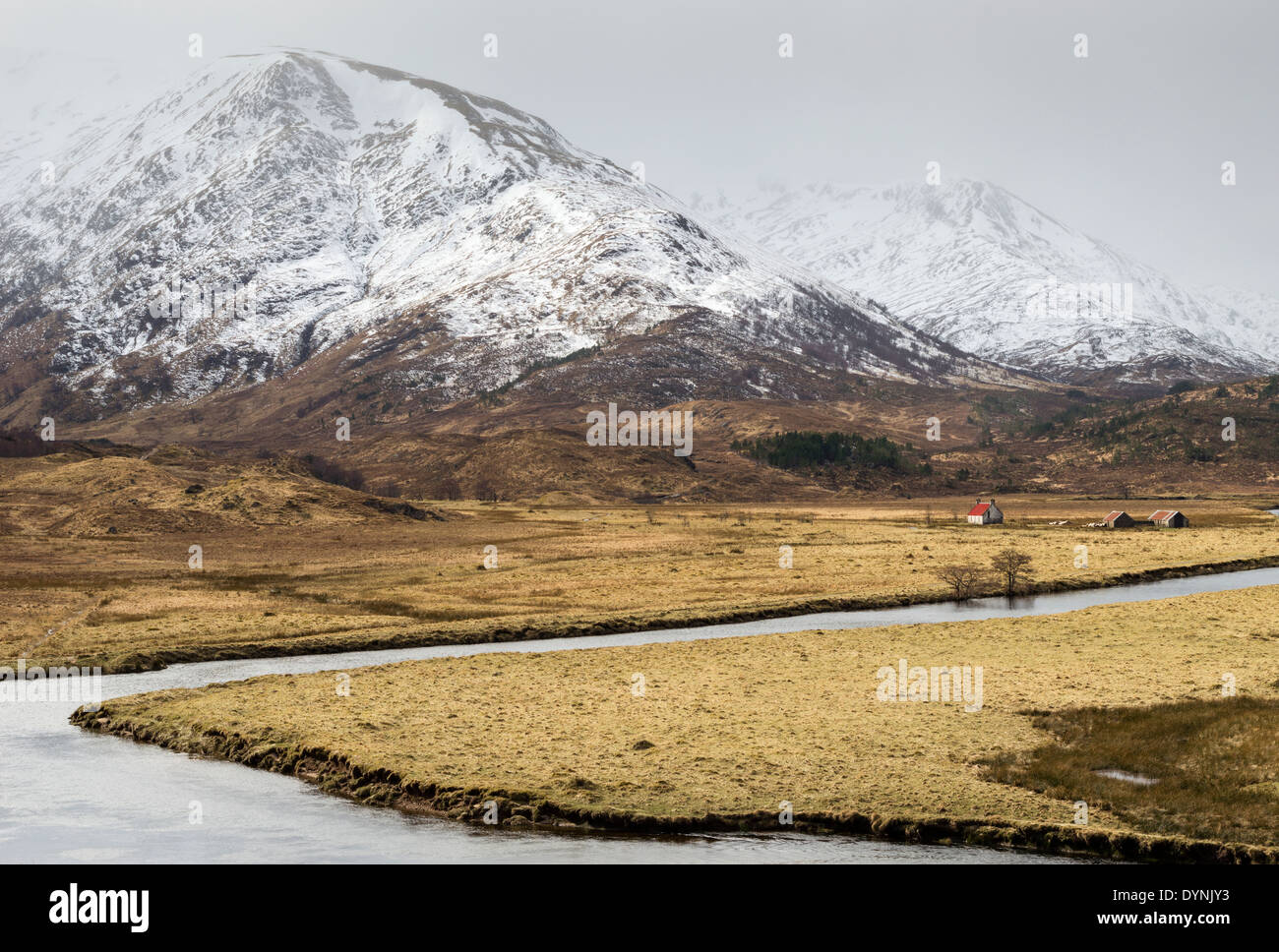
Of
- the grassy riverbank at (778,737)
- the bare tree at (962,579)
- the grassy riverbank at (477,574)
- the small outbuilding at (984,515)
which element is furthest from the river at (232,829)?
the small outbuilding at (984,515)

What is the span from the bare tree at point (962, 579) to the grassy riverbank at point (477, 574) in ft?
3.89

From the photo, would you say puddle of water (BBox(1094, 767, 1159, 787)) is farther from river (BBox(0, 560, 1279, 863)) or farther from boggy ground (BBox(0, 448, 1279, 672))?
boggy ground (BBox(0, 448, 1279, 672))

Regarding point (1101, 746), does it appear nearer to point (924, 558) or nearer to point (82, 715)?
point (82, 715)

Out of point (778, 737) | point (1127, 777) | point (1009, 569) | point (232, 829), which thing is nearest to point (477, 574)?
point (1009, 569)

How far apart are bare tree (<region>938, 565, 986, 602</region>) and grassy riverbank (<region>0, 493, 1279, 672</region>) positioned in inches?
46.7

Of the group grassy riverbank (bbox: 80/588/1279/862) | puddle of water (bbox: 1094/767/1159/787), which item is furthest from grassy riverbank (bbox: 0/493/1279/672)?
puddle of water (bbox: 1094/767/1159/787)

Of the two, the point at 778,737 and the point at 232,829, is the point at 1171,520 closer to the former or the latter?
the point at 778,737

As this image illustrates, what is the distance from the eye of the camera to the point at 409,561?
94.3 metres

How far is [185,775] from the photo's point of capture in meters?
33.8

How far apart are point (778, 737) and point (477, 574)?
51916 millimetres

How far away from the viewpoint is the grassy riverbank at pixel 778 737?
28016 millimetres
